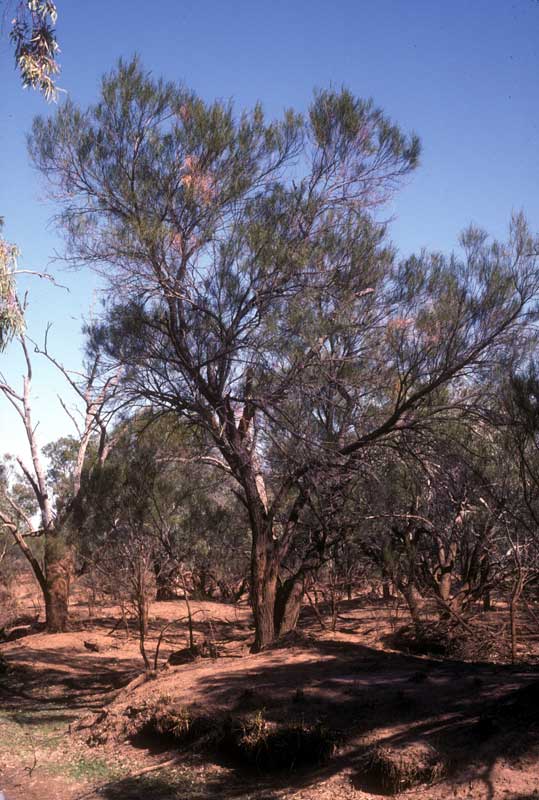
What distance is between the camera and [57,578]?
16.4 metres

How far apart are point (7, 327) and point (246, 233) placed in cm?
314

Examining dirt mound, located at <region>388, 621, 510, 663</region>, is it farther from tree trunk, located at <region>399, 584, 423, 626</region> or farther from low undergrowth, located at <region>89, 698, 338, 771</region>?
low undergrowth, located at <region>89, 698, 338, 771</region>

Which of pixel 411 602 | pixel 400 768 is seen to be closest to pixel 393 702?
pixel 400 768

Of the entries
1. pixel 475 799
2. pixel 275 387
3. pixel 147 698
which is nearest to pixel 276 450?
pixel 275 387

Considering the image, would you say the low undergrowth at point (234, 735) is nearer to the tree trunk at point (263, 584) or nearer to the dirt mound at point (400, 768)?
the dirt mound at point (400, 768)

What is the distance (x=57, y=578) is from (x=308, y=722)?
10.5 meters

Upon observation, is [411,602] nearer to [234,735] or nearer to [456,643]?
[456,643]

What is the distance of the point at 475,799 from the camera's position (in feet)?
18.0

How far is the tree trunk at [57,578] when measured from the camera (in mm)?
15852

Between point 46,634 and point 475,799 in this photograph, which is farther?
point 46,634

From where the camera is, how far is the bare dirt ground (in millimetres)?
5930

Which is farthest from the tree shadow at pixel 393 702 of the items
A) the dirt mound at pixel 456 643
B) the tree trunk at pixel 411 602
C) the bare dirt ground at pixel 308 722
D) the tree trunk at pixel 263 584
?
the tree trunk at pixel 411 602

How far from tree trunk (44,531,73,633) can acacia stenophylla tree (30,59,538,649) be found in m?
6.28

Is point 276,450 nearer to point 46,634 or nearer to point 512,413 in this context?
point 512,413
